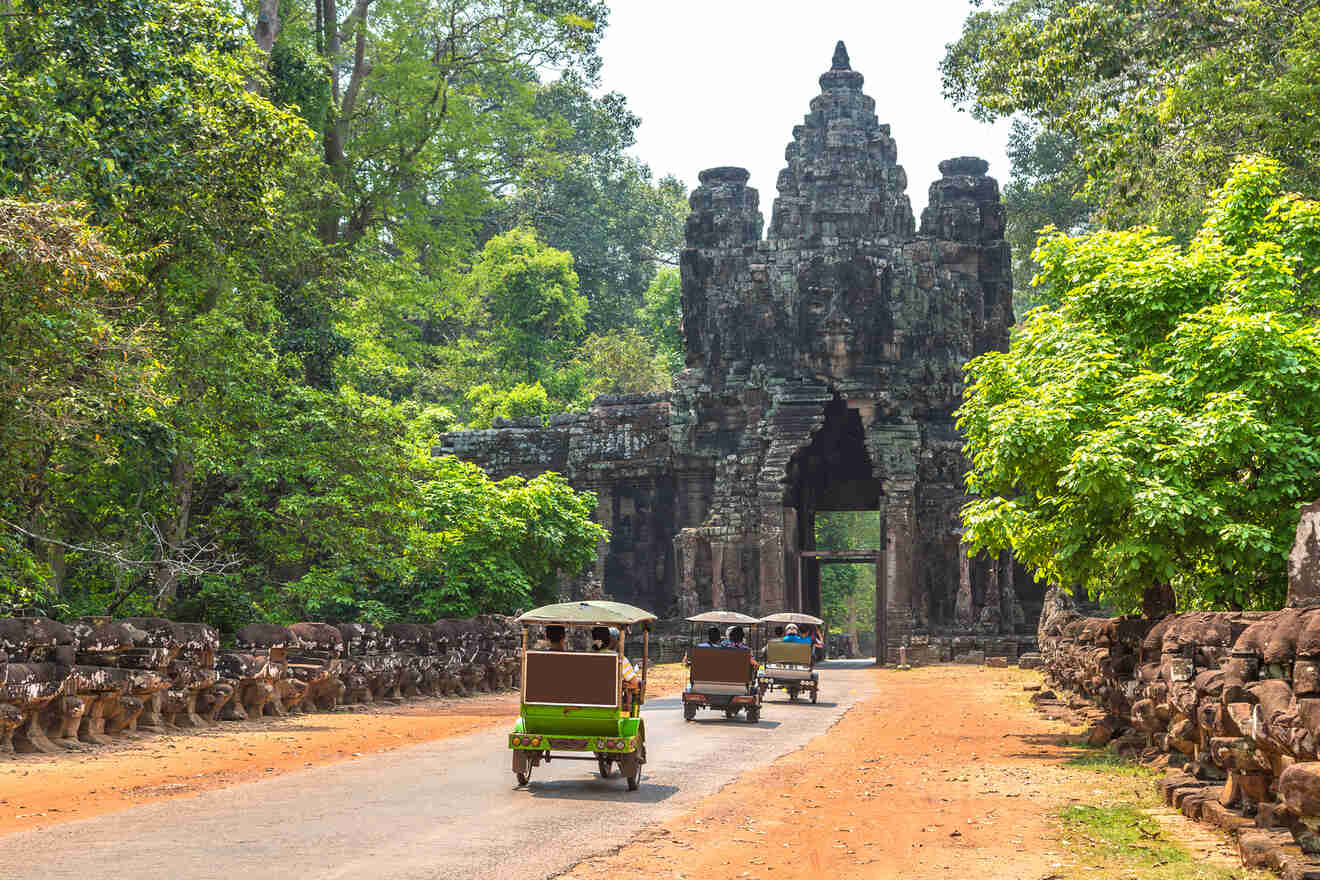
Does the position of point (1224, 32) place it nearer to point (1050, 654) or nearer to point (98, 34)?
point (1050, 654)

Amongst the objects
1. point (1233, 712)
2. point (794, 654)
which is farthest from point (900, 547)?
point (1233, 712)

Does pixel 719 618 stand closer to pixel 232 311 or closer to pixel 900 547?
pixel 232 311

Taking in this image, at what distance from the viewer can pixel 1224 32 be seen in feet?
84.9

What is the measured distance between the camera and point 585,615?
13.6 meters

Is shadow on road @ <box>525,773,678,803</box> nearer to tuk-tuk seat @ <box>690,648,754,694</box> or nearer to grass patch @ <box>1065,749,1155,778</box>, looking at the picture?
grass patch @ <box>1065,749,1155,778</box>

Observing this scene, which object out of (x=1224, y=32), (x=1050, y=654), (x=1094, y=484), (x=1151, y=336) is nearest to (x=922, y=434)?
(x=1050, y=654)

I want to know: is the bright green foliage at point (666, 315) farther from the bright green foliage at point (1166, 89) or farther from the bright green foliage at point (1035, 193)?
the bright green foliage at point (1166, 89)

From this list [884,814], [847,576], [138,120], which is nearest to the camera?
[884,814]

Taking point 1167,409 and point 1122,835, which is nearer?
point 1122,835

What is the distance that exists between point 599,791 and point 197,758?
5.28m

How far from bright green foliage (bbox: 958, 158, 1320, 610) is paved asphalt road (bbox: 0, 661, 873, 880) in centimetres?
500

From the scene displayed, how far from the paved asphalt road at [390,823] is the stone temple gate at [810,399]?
22933mm

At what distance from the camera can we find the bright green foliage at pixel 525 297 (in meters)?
57.8

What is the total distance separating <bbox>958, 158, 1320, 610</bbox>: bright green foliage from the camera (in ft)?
51.2
